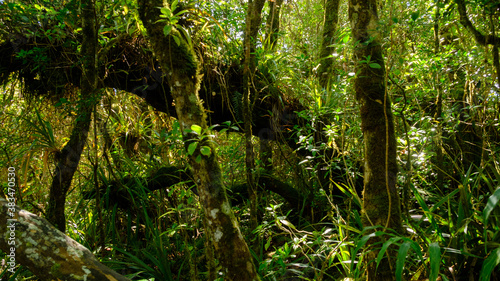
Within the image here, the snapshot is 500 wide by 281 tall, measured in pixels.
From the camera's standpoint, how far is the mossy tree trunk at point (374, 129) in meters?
1.75

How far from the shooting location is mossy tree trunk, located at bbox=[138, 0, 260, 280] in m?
1.71

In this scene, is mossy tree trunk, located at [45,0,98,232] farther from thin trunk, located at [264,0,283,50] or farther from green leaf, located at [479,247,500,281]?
green leaf, located at [479,247,500,281]

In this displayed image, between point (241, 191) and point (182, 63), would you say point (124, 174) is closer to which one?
point (241, 191)

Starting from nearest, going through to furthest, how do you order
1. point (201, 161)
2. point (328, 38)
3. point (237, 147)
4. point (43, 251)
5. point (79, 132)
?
1. point (43, 251)
2. point (201, 161)
3. point (79, 132)
4. point (237, 147)
5. point (328, 38)

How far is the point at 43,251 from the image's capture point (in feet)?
5.21

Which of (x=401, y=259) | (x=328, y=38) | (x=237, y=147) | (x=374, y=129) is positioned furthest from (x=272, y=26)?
(x=401, y=259)

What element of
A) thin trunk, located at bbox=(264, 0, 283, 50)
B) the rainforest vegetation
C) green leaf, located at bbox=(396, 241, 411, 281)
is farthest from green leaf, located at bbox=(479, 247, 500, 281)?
thin trunk, located at bbox=(264, 0, 283, 50)

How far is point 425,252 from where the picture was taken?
190cm

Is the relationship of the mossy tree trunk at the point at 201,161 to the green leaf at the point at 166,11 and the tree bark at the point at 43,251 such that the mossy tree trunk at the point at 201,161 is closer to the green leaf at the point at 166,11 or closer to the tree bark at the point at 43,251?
the green leaf at the point at 166,11

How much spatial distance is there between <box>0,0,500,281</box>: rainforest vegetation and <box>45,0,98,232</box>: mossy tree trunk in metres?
0.01

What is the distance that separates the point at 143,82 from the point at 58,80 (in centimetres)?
79

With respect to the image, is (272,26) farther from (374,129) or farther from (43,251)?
(43,251)

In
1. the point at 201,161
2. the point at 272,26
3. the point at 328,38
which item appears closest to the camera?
the point at 201,161

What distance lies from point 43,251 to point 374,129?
191cm
